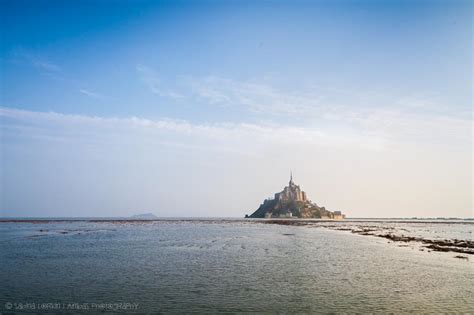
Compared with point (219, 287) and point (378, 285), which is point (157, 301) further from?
point (378, 285)

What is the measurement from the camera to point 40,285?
77.9 feet

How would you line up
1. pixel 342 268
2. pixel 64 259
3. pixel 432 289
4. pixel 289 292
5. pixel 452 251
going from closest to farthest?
pixel 289 292
pixel 432 289
pixel 342 268
pixel 64 259
pixel 452 251

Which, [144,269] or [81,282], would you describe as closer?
[81,282]

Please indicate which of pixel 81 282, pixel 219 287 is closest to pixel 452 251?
pixel 219 287

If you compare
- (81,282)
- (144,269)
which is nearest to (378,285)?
(144,269)

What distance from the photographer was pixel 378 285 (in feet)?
83.0

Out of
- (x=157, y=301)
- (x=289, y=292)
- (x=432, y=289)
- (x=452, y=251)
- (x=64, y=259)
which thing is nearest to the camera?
(x=157, y=301)

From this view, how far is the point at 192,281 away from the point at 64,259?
19.2m

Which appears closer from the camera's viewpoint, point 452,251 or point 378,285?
point 378,285

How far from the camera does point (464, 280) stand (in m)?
28.0

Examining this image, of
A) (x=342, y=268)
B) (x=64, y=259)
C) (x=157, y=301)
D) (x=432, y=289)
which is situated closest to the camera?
(x=157, y=301)

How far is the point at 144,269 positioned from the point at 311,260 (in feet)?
61.4

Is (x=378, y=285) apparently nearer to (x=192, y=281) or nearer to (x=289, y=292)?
(x=289, y=292)

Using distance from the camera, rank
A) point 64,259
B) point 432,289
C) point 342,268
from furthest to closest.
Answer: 1. point 64,259
2. point 342,268
3. point 432,289
